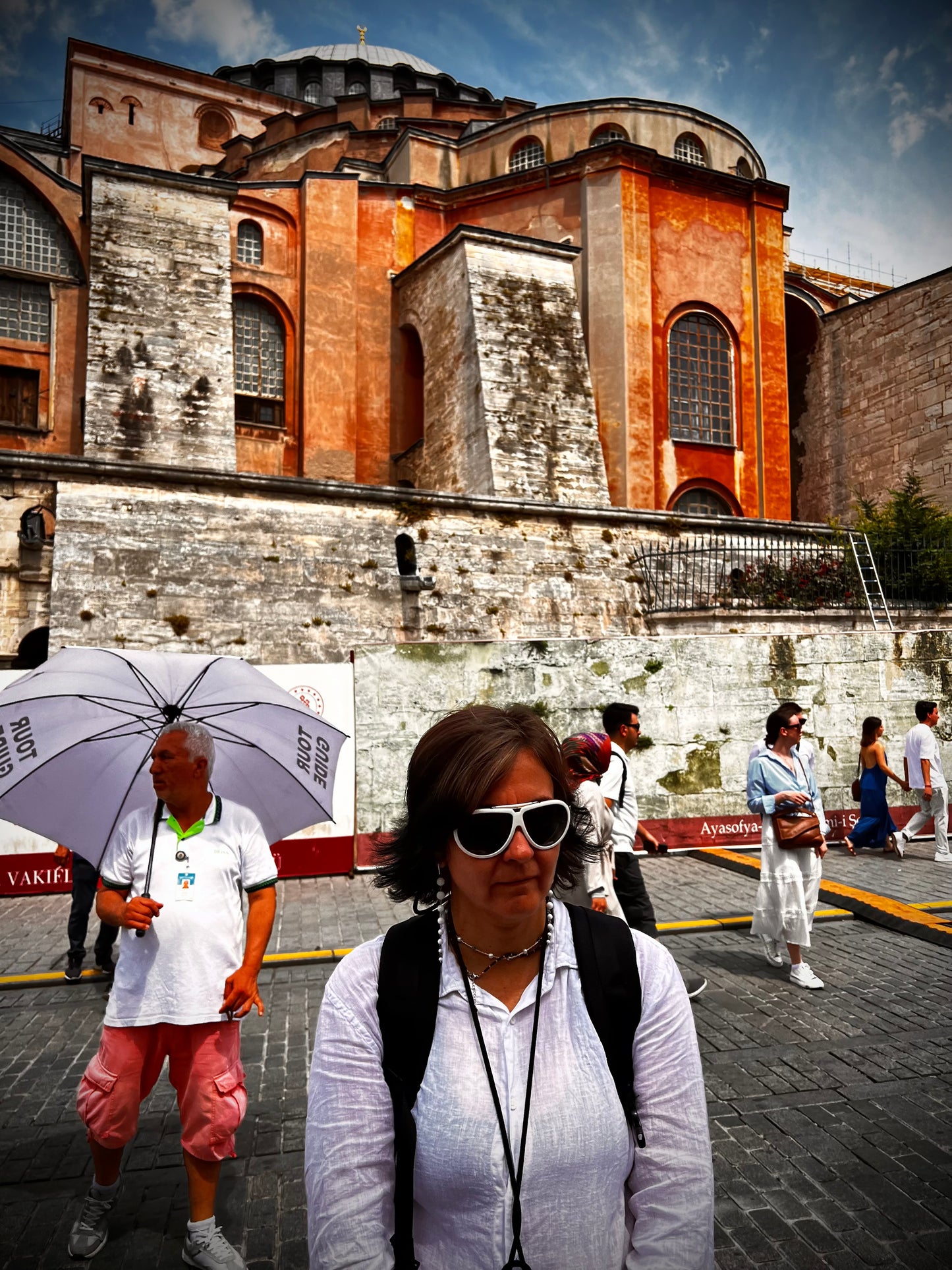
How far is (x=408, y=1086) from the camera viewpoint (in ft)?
5.50

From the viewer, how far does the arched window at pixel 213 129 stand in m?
33.9

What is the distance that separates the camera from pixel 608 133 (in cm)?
2466

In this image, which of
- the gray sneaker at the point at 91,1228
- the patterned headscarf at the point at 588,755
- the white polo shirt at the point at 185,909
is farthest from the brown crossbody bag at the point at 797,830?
the gray sneaker at the point at 91,1228

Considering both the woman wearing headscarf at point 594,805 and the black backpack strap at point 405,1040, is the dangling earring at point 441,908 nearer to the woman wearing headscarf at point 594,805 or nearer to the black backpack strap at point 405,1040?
the black backpack strap at point 405,1040

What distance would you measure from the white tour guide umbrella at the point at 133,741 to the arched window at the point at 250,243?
22.4 meters

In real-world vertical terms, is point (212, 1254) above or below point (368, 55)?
below

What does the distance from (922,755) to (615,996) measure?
33.1 feet

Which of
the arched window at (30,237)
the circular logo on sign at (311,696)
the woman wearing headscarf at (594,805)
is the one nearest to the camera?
the woman wearing headscarf at (594,805)

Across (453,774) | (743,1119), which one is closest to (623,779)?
(743,1119)

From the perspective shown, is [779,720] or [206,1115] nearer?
[206,1115]

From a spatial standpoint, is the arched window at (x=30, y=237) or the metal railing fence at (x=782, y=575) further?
the arched window at (x=30, y=237)

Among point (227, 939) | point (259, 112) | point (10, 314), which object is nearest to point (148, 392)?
point (10, 314)

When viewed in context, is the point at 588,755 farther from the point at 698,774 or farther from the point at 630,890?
the point at 698,774

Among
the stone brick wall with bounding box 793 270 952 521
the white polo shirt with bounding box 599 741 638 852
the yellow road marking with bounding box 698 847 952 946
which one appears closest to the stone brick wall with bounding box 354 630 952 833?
the yellow road marking with bounding box 698 847 952 946
